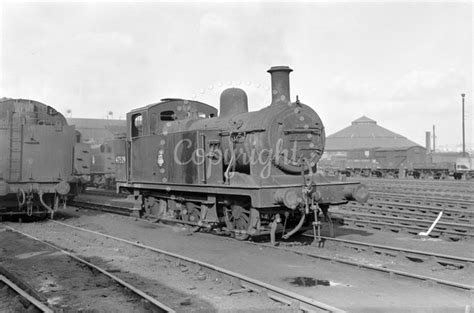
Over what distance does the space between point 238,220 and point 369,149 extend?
3971cm

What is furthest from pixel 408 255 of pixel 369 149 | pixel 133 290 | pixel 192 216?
pixel 369 149

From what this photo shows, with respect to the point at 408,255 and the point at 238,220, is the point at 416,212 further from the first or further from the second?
the point at 238,220

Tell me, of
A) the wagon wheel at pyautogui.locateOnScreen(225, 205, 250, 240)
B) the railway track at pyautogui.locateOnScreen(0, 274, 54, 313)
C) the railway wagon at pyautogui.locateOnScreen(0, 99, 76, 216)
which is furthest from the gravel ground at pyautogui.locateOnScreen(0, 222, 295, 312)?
the railway wagon at pyautogui.locateOnScreen(0, 99, 76, 216)

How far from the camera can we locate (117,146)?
1338 centimetres

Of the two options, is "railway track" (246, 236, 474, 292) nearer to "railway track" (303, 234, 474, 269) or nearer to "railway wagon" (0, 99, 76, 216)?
"railway track" (303, 234, 474, 269)

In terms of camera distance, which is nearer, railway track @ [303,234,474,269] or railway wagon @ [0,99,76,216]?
railway track @ [303,234,474,269]

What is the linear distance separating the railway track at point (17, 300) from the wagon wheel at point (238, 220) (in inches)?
173

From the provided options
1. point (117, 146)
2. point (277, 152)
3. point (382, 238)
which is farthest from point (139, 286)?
point (117, 146)

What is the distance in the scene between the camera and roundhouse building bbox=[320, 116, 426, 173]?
3941 centimetres

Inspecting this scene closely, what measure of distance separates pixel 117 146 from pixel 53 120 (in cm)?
192

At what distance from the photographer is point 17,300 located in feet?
18.2

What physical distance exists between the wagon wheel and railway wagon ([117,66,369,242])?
0.07 ft

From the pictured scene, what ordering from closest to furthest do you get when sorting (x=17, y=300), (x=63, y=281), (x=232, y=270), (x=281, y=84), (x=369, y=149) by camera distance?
(x=17, y=300) → (x=63, y=281) → (x=232, y=270) → (x=281, y=84) → (x=369, y=149)

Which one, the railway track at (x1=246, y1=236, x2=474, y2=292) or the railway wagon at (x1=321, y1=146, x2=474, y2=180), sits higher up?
the railway wagon at (x1=321, y1=146, x2=474, y2=180)
